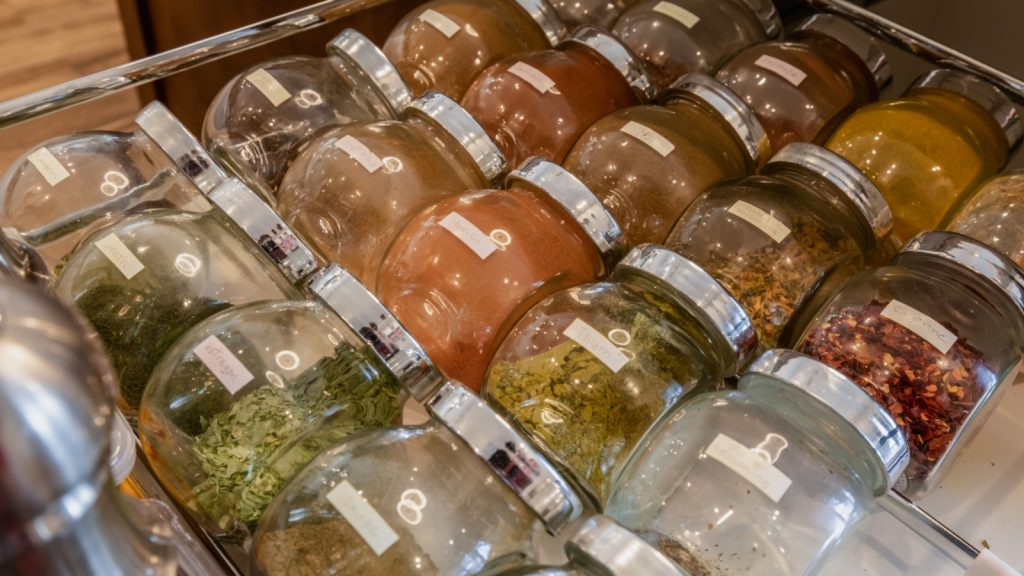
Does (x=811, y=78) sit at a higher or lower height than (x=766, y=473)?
higher

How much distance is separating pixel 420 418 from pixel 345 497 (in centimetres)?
23

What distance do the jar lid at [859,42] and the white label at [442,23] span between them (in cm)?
41

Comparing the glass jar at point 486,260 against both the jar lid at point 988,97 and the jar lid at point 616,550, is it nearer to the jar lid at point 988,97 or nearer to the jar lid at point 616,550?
the jar lid at point 616,550

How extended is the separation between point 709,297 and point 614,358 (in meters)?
0.08

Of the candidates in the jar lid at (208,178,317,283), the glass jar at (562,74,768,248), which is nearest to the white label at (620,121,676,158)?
the glass jar at (562,74,768,248)

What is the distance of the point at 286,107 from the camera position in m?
0.87

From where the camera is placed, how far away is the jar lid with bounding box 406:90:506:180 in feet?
2.59

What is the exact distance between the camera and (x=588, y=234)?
727 mm

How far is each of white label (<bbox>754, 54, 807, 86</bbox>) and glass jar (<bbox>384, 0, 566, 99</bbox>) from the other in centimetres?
22

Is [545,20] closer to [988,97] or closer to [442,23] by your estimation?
[442,23]

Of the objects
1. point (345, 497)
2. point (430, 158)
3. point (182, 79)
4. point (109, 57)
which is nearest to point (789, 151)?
point (430, 158)

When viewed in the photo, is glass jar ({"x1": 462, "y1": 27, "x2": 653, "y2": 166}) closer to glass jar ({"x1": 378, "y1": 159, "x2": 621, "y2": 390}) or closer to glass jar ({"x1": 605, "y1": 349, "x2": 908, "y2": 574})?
glass jar ({"x1": 378, "y1": 159, "x2": 621, "y2": 390})

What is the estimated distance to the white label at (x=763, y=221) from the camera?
74 centimetres

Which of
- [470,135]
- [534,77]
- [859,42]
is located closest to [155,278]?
[470,135]
